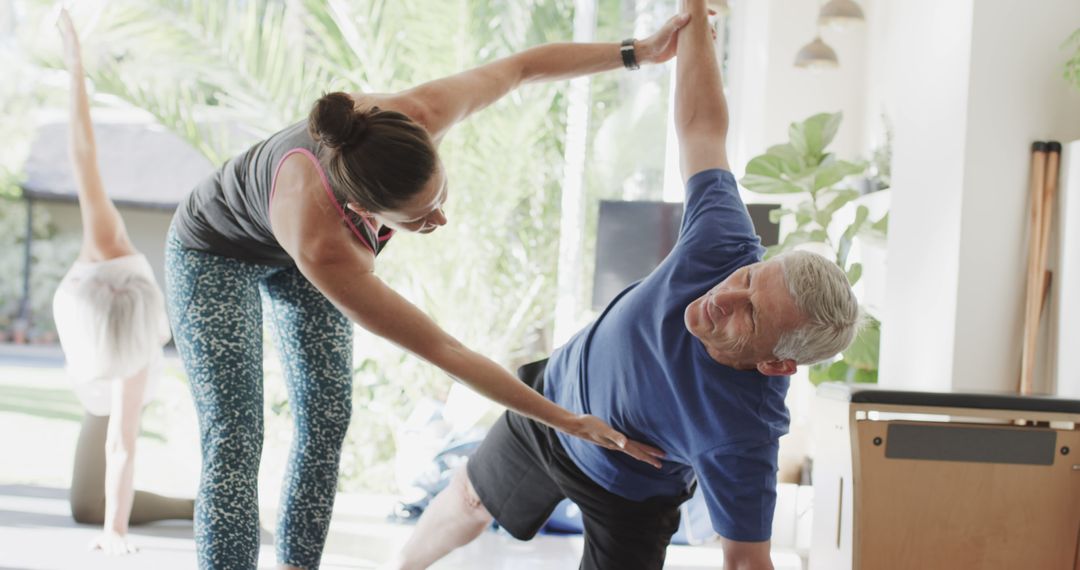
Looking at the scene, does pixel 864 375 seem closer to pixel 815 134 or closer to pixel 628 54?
pixel 815 134

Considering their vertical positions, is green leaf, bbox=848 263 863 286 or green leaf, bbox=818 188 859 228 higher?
green leaf, bbox=818 188 859 228

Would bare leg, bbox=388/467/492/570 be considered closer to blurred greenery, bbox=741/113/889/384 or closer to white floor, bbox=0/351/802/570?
white floor, bbox=0/351/802/570

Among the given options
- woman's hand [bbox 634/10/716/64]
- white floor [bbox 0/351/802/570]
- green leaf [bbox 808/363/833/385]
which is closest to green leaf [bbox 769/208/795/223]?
green leaf [bbox 808/363/833/385]

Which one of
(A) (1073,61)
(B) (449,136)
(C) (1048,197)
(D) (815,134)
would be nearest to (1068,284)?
(C) (1048,197)

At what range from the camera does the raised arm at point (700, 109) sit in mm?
1983

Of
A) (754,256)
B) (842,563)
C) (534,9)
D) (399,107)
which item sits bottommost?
(842,563)

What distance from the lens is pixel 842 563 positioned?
7.91ft

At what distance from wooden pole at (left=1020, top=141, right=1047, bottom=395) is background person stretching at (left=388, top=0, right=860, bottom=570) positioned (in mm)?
1254

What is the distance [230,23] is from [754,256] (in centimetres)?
396

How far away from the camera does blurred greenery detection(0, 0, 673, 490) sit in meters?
4.99

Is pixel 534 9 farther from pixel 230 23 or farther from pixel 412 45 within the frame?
pixel 230 23

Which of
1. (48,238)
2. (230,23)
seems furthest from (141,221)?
(230,23)

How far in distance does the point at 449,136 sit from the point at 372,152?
3642 mm

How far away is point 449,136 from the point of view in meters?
5.09
